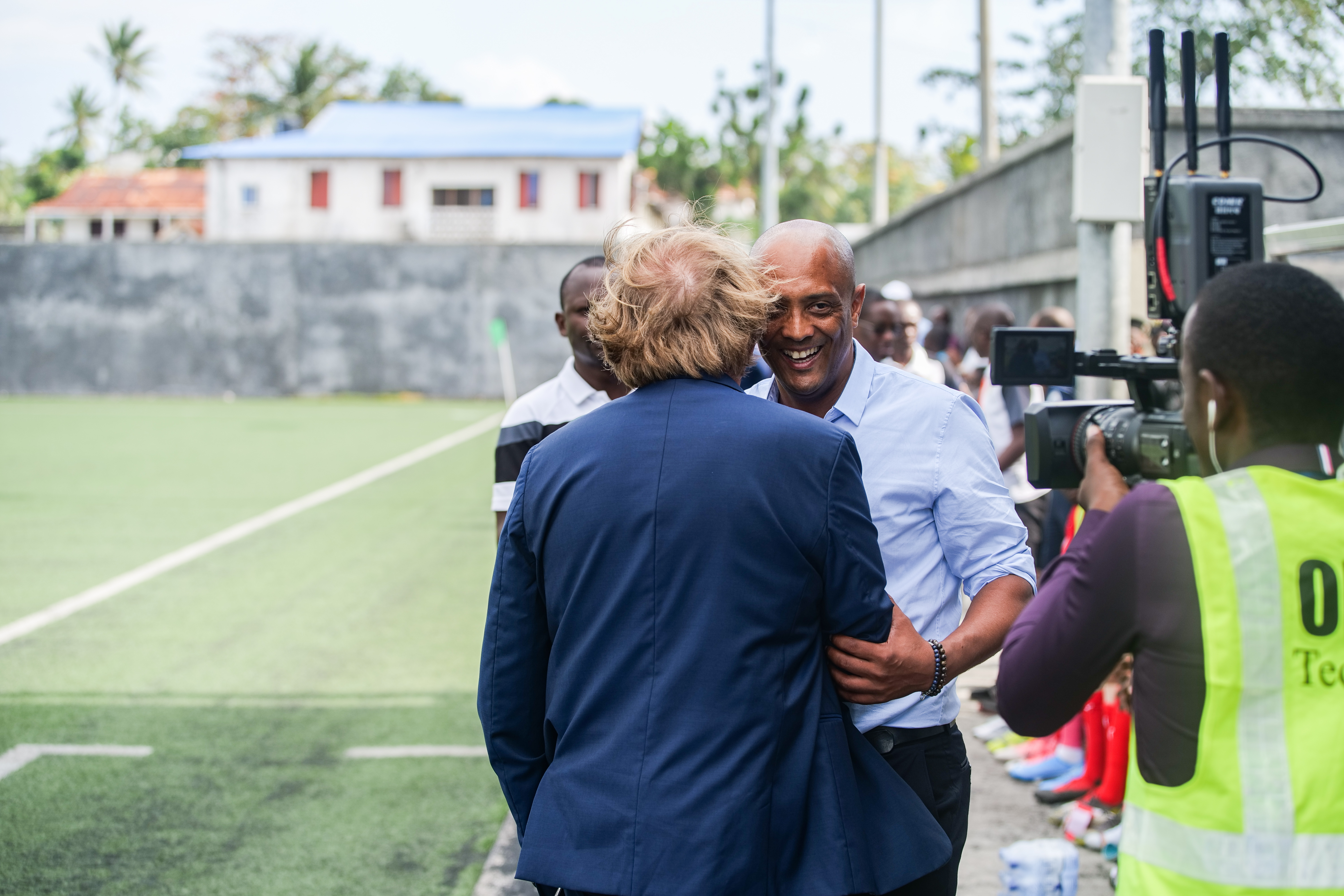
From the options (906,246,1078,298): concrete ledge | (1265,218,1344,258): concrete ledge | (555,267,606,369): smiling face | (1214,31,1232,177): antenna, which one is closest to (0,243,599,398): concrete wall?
(906,246,1078,298): concrete ledge

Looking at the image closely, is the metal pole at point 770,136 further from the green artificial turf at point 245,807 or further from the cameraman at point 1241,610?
the cameraman at point 1241,610

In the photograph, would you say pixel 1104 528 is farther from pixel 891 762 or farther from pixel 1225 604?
pixel 891 762

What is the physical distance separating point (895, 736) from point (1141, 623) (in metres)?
0.85

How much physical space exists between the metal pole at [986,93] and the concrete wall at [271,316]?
48.0 feet

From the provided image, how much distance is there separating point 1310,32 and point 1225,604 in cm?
1597

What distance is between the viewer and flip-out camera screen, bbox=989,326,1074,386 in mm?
2613

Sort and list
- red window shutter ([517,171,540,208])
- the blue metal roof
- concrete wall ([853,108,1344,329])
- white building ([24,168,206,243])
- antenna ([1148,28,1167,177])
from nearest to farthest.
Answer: antenna ([1148,28,1167,177]) → concrete wall ([853,108,1344,329]) → the blue metal roof → red window shutter ([517,171,540,208]) → white building ([24,168,206,243])

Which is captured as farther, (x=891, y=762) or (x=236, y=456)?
(x=236, y=456)

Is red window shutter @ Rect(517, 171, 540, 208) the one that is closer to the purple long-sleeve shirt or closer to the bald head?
the bald head

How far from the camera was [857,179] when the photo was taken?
74.6 meters

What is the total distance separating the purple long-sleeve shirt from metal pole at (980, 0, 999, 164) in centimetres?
1705

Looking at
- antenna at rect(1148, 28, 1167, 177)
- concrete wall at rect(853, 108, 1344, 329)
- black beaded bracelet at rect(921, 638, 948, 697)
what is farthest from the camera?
concrete wall at rect(853, 108, 1344, 329)

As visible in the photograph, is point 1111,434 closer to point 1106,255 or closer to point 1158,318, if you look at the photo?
point 1158,318

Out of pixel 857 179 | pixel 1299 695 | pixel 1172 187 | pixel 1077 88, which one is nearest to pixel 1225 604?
pixel 1299 695
